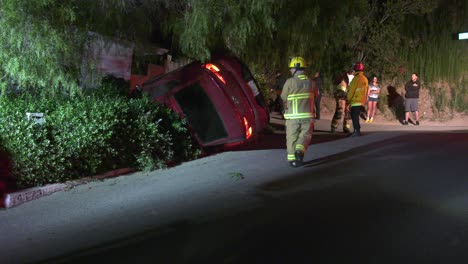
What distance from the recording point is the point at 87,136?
7.48 meters

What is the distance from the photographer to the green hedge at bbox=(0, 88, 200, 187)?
7.03m

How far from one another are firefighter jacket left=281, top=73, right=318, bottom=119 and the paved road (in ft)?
2.91

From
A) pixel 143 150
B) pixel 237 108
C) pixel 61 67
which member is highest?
pixel 61 67

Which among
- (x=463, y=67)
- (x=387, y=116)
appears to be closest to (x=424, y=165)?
(x=387, y=116)

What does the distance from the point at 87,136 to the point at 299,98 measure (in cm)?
333

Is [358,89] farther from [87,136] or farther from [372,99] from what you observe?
[87,136]

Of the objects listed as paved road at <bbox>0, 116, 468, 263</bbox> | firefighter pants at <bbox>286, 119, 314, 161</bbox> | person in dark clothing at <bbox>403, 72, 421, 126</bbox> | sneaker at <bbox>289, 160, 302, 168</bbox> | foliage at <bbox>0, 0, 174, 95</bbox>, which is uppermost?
foliage at <bbox>0, 0, 174, 95</bbox>

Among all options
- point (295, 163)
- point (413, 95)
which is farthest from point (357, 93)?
point (413, 95)

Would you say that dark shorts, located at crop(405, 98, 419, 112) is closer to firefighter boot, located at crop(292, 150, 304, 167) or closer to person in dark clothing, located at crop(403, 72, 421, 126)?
person in dark clothing, located at crop(403, 72, 421, 126)

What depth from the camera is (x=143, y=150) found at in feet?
27.4

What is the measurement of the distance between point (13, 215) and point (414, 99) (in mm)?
13422

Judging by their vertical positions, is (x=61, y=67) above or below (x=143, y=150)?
above

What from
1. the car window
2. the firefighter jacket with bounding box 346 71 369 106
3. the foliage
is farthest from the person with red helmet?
the foliage

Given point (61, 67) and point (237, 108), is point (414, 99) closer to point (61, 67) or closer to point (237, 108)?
point (237, 108)
